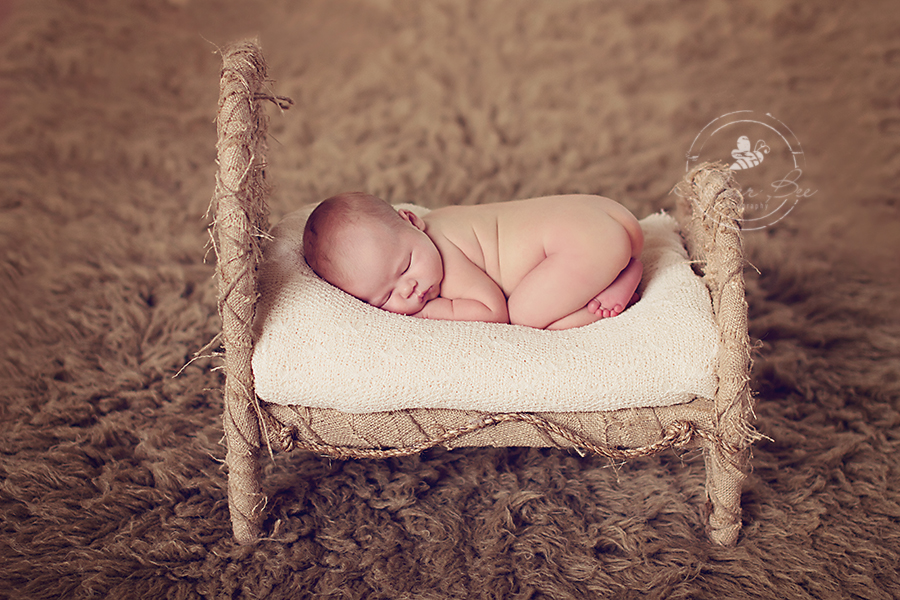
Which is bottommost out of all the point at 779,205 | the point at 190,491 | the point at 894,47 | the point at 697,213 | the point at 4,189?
the point at 190,491

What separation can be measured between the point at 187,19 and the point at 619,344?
8.17ft

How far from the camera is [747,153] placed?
2301 millimetres

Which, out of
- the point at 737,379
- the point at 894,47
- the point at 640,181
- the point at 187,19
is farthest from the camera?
the point at 187,19

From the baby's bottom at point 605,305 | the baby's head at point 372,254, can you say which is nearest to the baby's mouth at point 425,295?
the baby's head at point 372,254

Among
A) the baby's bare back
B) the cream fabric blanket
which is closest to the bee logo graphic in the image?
the baby's bare back

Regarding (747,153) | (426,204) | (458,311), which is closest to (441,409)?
(458,311)

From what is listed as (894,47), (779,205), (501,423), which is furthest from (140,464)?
(894,47)

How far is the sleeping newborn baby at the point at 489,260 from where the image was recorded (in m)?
1.30

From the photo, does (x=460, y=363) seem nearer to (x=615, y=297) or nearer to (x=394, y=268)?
(x=394, y=268)

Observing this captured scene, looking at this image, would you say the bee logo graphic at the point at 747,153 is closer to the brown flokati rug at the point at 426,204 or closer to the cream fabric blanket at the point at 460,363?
the brown flokati rug at the point at 426,204

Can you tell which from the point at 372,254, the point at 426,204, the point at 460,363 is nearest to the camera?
the point at 460,363

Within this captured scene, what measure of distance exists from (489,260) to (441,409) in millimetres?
390

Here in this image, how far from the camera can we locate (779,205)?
2.24 m

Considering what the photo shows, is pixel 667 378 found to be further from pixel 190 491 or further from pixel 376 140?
pixel 376 140
